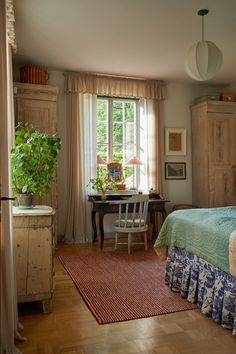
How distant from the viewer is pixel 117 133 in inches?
214

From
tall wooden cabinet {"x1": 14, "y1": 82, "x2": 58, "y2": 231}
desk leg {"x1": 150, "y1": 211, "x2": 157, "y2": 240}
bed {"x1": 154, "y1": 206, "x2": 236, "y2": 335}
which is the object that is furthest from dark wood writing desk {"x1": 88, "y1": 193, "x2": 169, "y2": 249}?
bed {"x1": 154, "y1": 206, "x2": 236, "y2": 335}

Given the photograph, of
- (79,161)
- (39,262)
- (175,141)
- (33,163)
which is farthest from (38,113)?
(39,262)

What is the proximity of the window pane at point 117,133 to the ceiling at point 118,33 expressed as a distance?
37.1 inches

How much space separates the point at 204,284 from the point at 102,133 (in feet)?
11.5

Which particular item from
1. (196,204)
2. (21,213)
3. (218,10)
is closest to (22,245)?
(21,213)

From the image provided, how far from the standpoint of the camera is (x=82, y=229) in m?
5.05

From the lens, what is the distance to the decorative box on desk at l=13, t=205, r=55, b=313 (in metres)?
2.36

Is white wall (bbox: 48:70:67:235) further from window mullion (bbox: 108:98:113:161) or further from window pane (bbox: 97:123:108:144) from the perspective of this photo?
window mullion (bbox: 108:98:113:161)

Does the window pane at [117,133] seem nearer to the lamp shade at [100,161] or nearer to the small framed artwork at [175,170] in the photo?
the lamp shade at [100,161]

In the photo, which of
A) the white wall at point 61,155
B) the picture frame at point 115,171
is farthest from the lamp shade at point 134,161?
the white wall at point 61,155

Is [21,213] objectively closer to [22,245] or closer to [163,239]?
[22,245]

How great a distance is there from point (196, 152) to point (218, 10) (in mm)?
2840

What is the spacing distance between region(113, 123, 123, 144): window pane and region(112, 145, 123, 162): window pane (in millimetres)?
89

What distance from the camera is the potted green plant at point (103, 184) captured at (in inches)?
196
